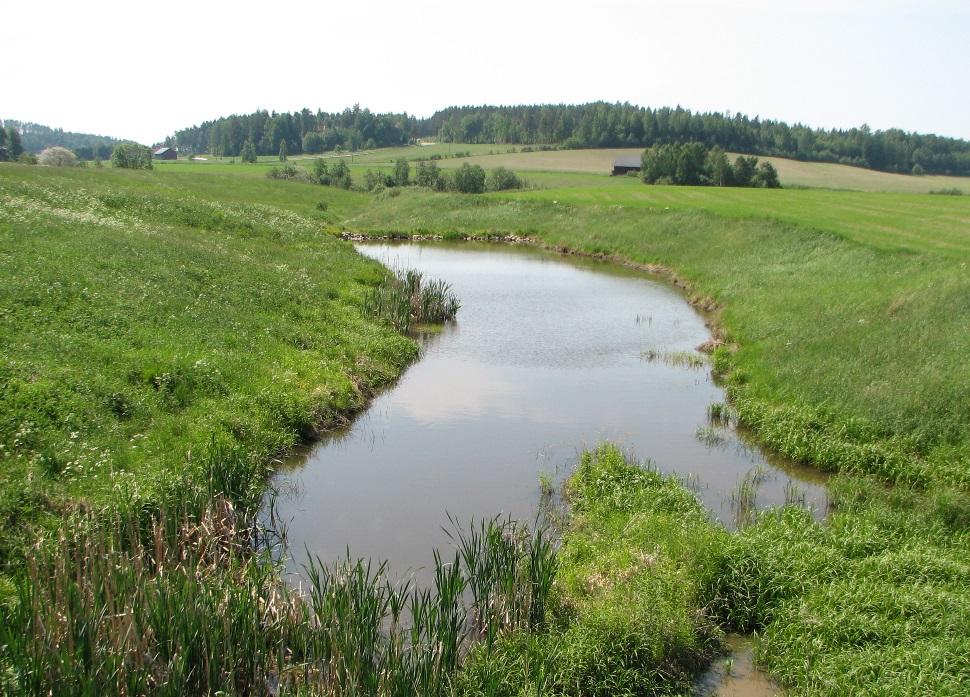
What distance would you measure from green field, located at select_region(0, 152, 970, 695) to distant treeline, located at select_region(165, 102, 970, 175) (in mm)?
93076

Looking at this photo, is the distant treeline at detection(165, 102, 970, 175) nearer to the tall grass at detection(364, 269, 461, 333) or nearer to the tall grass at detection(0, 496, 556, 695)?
the tall grass at detection(364, 269, 461, 333)

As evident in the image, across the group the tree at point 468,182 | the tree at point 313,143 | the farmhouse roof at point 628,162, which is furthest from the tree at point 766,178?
the tree at point 313,143

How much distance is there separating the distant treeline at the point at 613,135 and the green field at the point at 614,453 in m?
93.1

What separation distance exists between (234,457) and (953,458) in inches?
457

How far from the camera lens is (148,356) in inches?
594

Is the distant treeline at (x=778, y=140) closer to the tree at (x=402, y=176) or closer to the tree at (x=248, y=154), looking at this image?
the tree at (x=402, y=176)

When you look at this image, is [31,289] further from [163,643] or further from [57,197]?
[57,197]

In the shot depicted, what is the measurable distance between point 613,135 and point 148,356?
377 feet

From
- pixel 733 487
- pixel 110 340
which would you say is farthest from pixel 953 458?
pixel 110 340

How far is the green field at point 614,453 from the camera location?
28.4 feet

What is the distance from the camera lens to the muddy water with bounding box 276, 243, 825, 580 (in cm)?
1262

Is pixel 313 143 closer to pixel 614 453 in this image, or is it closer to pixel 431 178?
pixel 431 178

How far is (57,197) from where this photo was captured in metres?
31.2

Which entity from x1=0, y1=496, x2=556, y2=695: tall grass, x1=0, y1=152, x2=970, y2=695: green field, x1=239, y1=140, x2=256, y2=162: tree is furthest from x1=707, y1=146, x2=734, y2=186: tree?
x1=239, y1=140, x2=256, y2=162: tree
